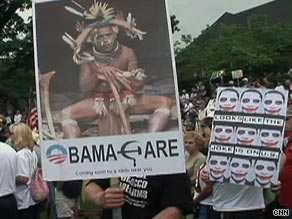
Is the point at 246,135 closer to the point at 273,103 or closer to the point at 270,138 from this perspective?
the point at 270,138

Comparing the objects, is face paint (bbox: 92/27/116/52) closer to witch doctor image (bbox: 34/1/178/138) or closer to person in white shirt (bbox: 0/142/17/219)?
witch doctor image (bbox: 34/1/178/138)

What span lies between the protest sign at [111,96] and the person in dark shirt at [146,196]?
283mm

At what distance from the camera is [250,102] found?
19.8ft

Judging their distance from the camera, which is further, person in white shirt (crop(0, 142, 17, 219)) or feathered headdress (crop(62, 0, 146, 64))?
person in white shirt (crop(0, 142, 17, 219))

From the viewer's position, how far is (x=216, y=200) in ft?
21.8

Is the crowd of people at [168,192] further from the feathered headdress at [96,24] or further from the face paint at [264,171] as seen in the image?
the feathered headdress at [96,24]

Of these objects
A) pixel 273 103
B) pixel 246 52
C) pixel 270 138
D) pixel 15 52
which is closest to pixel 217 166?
pixel 270 138

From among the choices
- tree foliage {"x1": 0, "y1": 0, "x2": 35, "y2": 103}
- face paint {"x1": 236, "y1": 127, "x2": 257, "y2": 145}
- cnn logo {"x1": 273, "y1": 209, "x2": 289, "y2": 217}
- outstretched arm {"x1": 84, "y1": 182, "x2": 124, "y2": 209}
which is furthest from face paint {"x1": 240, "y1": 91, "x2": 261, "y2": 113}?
tree foliage {"x1": 0, "y1": 0, "x2": 35, "y2": 103}

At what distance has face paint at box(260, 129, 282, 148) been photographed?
5980 millimetres

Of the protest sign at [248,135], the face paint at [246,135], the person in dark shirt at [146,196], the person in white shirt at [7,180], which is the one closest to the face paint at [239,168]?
the protest sign at [248,135]

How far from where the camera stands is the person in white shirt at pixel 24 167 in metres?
7.43

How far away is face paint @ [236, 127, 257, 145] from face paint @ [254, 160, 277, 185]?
0.20m

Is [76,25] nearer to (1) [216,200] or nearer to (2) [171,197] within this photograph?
(2) [171,197]

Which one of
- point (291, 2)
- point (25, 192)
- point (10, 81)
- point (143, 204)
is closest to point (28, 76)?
point (10, 81)
